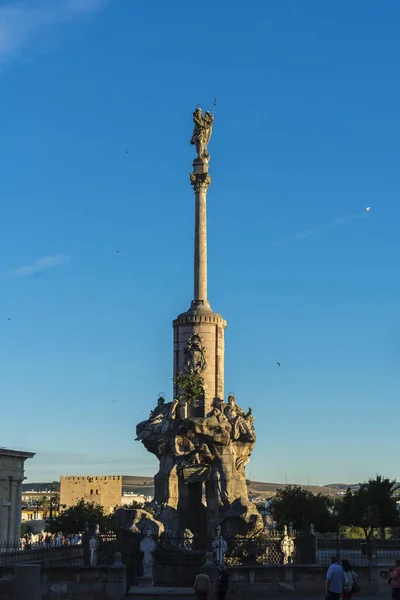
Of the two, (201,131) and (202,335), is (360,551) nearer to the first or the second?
(202,335)

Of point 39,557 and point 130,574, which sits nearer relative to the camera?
point 130,574

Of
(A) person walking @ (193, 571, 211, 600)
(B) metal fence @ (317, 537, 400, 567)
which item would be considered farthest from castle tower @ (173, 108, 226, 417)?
(A) person walking @ (193, 571, 211, 600)

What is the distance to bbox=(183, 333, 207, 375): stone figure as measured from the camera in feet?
161

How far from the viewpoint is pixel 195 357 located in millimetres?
49219

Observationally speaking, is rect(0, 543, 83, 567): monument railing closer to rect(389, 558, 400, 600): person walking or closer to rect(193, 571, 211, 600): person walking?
rect(193, 571, 211, 600): person walking

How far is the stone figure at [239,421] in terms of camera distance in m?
47.4

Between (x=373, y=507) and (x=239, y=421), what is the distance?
95.3 ft

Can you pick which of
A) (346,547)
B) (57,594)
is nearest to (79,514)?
(346,547)

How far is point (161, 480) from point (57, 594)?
18.7m

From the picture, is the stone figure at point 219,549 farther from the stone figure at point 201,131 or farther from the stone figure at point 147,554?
the stone figure at point 201,131

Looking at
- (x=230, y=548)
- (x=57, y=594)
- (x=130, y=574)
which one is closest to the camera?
(x=57, y=594)

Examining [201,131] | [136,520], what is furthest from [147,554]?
[201,131]

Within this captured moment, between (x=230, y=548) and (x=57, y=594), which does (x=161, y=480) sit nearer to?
(x=230, y=548)

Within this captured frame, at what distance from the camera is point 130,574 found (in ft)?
112
